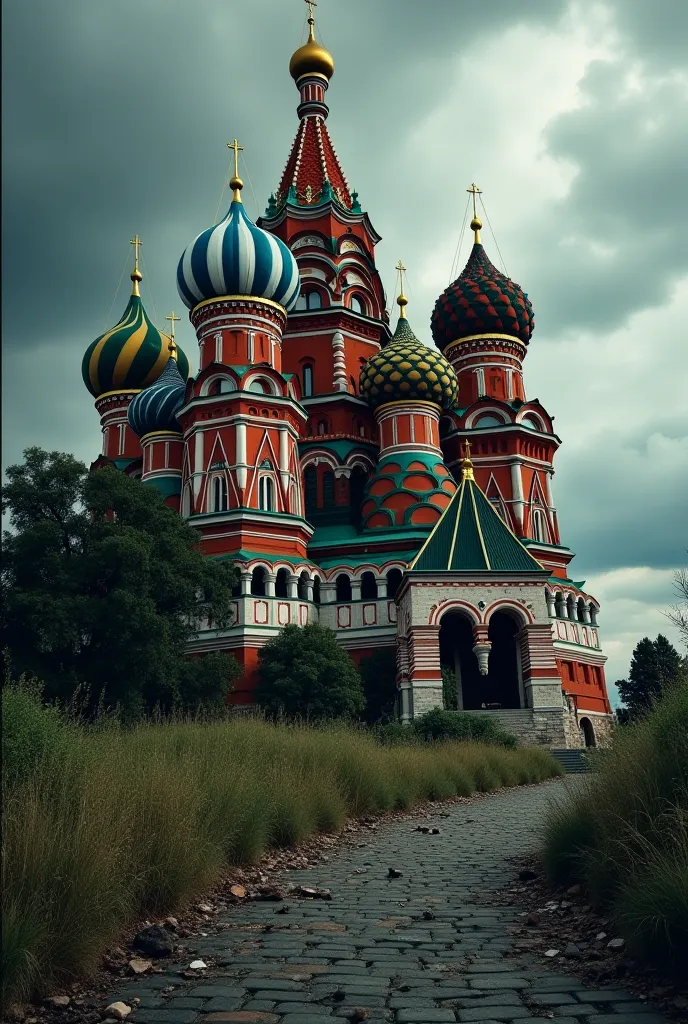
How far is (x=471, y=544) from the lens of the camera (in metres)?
28.6

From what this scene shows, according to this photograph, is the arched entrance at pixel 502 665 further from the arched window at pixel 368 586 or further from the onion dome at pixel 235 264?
the onion dome at pixel 235 264

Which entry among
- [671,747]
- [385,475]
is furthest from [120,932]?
[385,475]

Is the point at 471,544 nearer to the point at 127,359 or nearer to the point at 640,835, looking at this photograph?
the point at 127,359

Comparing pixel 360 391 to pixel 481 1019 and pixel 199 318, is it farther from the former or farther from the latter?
pixel 481 1019

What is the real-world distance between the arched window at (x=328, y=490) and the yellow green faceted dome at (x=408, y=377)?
323 centimetres

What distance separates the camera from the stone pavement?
416 cm

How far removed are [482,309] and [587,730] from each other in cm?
1746

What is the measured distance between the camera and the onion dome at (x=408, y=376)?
115 feet

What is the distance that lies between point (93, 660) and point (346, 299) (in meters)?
23.2

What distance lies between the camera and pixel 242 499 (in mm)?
30641

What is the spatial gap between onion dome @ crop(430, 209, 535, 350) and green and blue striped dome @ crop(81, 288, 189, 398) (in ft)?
39.1

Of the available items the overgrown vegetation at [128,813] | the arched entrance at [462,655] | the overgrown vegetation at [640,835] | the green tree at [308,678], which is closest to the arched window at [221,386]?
the green tree at [308,678]

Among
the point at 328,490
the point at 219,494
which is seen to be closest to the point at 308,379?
the point at 328,490

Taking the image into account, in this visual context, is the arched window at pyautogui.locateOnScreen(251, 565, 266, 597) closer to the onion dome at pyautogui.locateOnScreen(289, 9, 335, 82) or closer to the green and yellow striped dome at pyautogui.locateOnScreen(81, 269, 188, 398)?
the green and yellow striped dome at pyautogui.locateOnScreen(81, 269, 188, 398)
